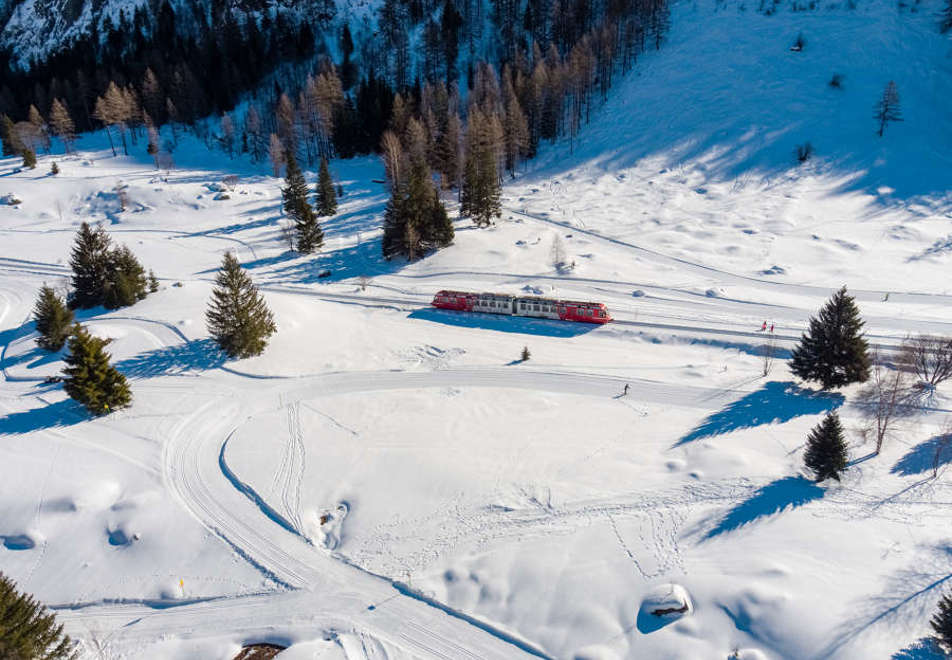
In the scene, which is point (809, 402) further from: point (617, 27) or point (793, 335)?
point (617, 27)

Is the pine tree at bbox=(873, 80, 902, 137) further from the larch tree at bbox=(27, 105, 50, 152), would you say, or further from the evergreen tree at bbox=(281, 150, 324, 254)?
the larch tree at bbox=(27, 105, 50, 152)

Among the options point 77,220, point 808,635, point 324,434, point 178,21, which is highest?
point 178,21

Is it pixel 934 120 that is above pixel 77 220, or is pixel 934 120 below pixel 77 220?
above

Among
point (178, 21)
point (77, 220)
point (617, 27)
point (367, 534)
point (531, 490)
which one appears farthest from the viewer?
point (178, 21)

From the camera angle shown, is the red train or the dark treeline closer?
the red train

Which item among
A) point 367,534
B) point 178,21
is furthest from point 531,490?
point 178,21

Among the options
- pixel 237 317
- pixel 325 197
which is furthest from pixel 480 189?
pixel 237 317

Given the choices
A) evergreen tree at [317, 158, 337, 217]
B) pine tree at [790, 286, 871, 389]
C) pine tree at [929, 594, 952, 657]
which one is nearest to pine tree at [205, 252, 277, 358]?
pine tree at [790, 286, 871, 389]
